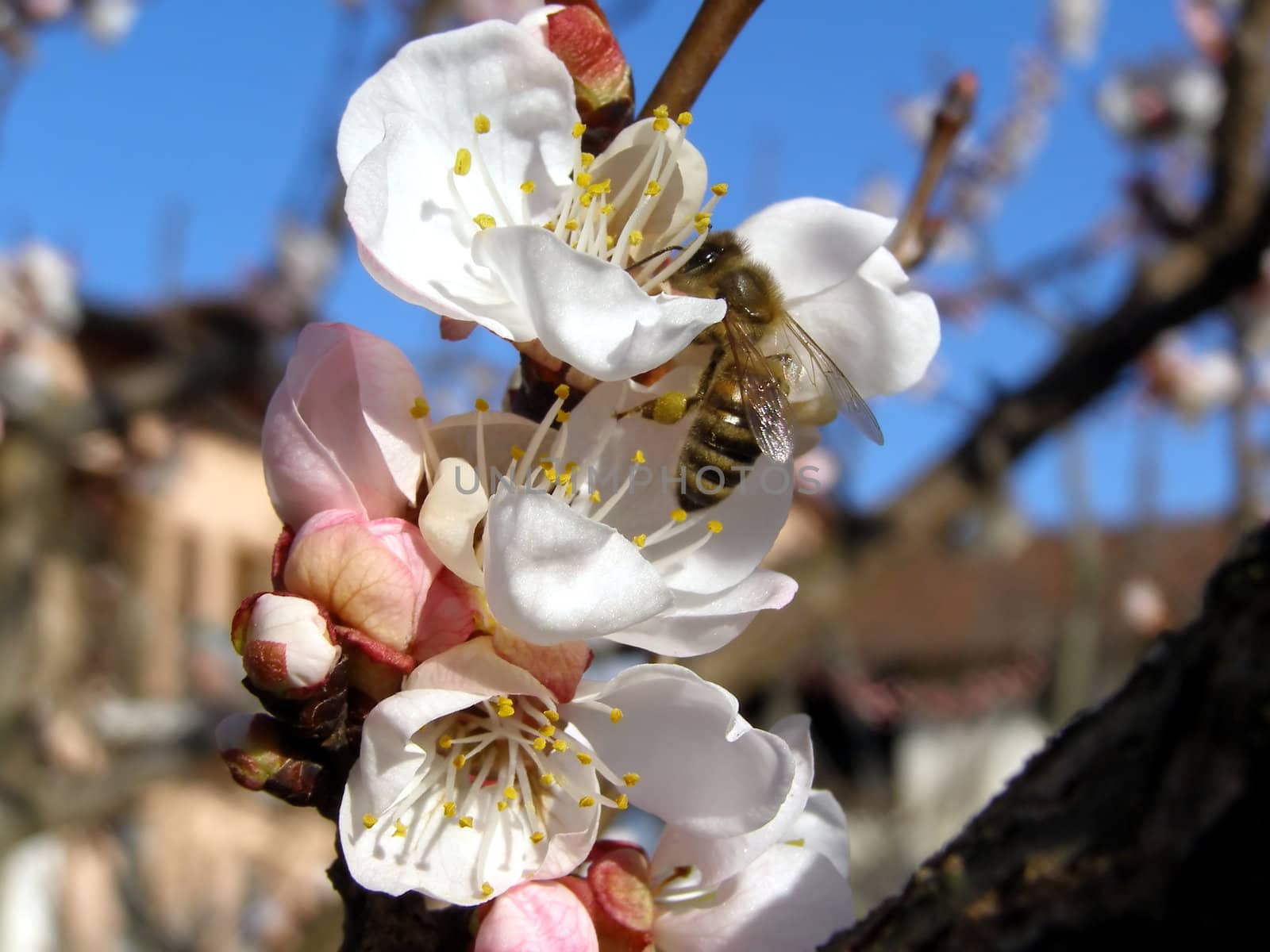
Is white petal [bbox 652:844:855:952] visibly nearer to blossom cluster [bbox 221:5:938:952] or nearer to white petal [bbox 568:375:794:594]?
blossom cluster [bbox 221:5:938:952]

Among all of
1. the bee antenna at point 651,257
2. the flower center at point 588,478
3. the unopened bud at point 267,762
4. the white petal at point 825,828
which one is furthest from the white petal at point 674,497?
the unopened bud at point 267,762

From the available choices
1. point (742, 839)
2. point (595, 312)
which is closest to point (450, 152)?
point (595, 312)

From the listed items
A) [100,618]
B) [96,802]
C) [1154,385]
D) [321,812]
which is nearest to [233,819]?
[100,618]

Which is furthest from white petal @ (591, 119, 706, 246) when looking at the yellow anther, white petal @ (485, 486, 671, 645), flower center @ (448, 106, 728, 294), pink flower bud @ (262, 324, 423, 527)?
white petal @ (485, 486, 671, 645)

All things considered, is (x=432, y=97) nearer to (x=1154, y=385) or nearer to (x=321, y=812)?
(x=321, y=812)

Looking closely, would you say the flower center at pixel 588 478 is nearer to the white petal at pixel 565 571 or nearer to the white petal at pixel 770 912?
the white petal at pixel 565 571

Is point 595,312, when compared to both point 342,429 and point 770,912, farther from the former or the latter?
point 770,912
